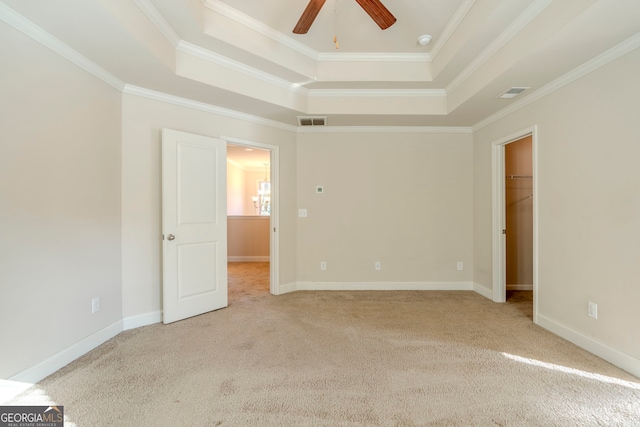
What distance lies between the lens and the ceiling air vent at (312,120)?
3.73m

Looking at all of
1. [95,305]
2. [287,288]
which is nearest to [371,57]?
[287,288]

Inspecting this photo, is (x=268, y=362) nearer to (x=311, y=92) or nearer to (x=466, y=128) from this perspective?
(x=311, y=92)

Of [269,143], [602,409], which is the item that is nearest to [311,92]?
[269,143]

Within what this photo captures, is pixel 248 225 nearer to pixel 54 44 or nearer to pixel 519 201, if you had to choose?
pixel 54 44

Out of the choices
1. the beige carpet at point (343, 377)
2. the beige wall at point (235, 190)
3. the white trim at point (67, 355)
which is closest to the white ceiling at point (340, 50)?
the white trim at point (67, 355)

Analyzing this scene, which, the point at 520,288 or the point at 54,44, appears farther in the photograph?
the point at 520,288

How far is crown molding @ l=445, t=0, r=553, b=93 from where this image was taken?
208 centimetres

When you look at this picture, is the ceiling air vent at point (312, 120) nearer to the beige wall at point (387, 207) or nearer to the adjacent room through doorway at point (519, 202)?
the beige wall at point (387, 207)

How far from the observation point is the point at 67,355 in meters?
2.19

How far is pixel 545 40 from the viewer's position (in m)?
2.07

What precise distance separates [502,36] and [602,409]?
2.82 metres

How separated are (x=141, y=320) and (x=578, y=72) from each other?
4737mm

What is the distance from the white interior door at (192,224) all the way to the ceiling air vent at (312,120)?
1.09 meters

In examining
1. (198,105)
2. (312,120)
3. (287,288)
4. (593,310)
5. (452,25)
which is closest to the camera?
(593,310)
